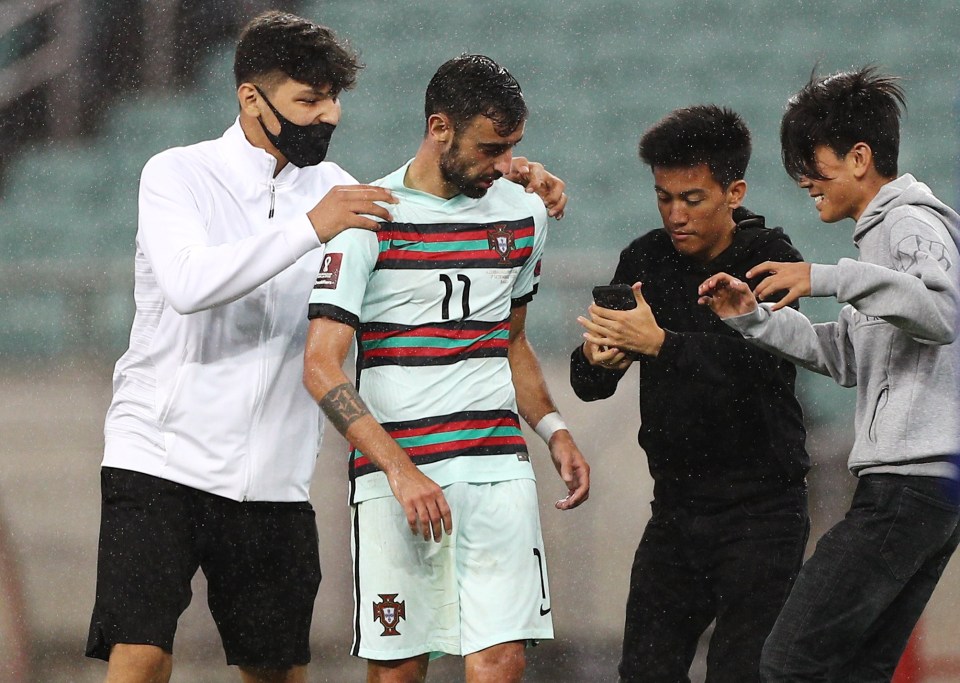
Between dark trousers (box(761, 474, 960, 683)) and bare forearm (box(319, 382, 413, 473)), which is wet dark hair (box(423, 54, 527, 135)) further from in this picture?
dark trousers (box(761, 474, 960, 683))

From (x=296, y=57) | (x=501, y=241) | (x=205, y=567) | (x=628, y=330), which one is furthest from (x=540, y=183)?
(x=205, y=567)

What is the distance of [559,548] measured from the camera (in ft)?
15.2

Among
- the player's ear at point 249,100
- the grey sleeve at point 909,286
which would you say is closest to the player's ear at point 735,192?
the grey sleeve at point 909,286

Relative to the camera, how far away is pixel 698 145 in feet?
9.37

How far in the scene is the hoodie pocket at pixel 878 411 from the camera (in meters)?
2.52

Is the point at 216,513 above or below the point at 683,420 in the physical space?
below

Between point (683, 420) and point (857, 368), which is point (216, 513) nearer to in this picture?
point (683, 420)

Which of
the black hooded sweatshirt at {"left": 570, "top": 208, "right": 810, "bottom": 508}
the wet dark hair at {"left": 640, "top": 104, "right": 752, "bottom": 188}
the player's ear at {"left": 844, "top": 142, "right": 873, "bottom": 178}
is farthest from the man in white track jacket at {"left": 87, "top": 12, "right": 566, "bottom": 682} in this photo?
the player's ear at {"left": 844, "top": 142, "right": 873, "bottom": 178}

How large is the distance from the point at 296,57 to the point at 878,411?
134cm

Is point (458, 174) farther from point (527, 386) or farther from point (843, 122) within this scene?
point (843, 122)

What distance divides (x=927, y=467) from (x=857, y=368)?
24 centimetres

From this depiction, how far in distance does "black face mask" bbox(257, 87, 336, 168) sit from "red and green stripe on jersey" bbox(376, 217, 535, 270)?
0.37 m

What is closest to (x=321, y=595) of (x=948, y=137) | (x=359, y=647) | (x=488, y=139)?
(x=359, y=647)

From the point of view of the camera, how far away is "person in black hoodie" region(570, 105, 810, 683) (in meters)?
2.74
